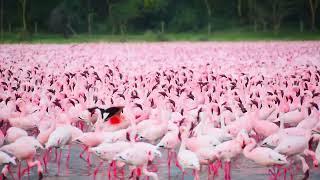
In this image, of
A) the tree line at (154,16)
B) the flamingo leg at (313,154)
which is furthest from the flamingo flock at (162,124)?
the tree line at (154,16)

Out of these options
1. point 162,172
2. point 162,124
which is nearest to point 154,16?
point 162,124

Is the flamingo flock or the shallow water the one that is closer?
the flamingo flock

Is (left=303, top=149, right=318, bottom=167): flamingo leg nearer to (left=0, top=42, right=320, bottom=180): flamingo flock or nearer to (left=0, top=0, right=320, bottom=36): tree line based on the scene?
(left=0, top=42, right=320, bottom=180): flamingo flock

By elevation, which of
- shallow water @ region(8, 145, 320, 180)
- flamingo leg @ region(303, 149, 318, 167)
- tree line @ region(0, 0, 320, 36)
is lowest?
shallow water @ region(8, 145, 320, 180)

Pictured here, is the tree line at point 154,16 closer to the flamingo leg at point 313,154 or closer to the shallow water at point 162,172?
the shallow water at point 162,172

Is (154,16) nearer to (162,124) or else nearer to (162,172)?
(162,124)

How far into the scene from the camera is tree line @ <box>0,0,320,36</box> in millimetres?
57575

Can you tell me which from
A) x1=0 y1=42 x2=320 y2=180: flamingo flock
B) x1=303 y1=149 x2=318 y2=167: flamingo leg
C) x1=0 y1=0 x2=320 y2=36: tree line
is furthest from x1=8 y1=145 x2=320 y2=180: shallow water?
x1=0 y1=0 x2=320 y2=36: tree line

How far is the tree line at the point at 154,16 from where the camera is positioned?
57.6 meters

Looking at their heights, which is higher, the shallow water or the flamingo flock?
the flamingo flock

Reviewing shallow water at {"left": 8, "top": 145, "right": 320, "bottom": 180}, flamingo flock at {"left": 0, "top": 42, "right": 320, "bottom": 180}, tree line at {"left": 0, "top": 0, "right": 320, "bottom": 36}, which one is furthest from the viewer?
tree line at {"left": 0, "top": 0, "right": 320, "bottom": 36}

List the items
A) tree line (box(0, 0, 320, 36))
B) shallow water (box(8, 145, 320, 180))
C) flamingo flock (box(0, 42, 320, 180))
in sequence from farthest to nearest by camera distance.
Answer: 1. tree line (box(0, 0, 320, 36))
2. shallow water (box(8, 145, 320, 180))
3. flamingo flock (box(0, 42, 320, 180))

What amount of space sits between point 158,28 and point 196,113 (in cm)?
5327

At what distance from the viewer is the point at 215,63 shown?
73.7 feet
